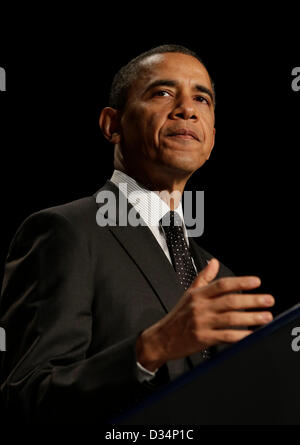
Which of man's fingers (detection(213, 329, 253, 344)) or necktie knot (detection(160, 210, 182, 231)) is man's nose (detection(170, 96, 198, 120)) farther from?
man's fingers (detection(213, 329, 253, 344))

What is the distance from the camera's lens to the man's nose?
1529 mm

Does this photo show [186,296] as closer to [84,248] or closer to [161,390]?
[161,390]

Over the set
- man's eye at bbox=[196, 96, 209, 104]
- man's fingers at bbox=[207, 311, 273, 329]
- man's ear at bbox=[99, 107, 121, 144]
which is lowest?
man's fingers at bbox=[207, 311, 273, 329]

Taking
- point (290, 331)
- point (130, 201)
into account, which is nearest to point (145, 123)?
point (130, 201)

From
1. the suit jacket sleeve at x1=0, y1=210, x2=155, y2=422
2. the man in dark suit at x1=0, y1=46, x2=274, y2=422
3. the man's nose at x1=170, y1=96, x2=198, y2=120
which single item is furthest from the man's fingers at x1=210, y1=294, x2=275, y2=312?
the man's nose at x1=170, y1=96, x2=198, y2=120

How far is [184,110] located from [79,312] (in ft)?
2.01

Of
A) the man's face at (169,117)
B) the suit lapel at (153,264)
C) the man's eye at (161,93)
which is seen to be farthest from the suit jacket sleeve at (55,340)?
the man's eye at (161,93)

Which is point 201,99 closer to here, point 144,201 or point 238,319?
point 144,201

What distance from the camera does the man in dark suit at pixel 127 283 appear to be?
0.94 metres

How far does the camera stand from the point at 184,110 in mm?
1530

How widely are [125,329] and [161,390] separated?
427mm

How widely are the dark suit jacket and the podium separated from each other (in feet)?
0.57

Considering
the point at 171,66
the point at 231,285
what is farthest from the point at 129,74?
the point at 231,285

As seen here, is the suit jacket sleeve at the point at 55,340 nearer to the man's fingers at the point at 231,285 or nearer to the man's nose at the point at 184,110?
the man's fingers at the point at 231,285
